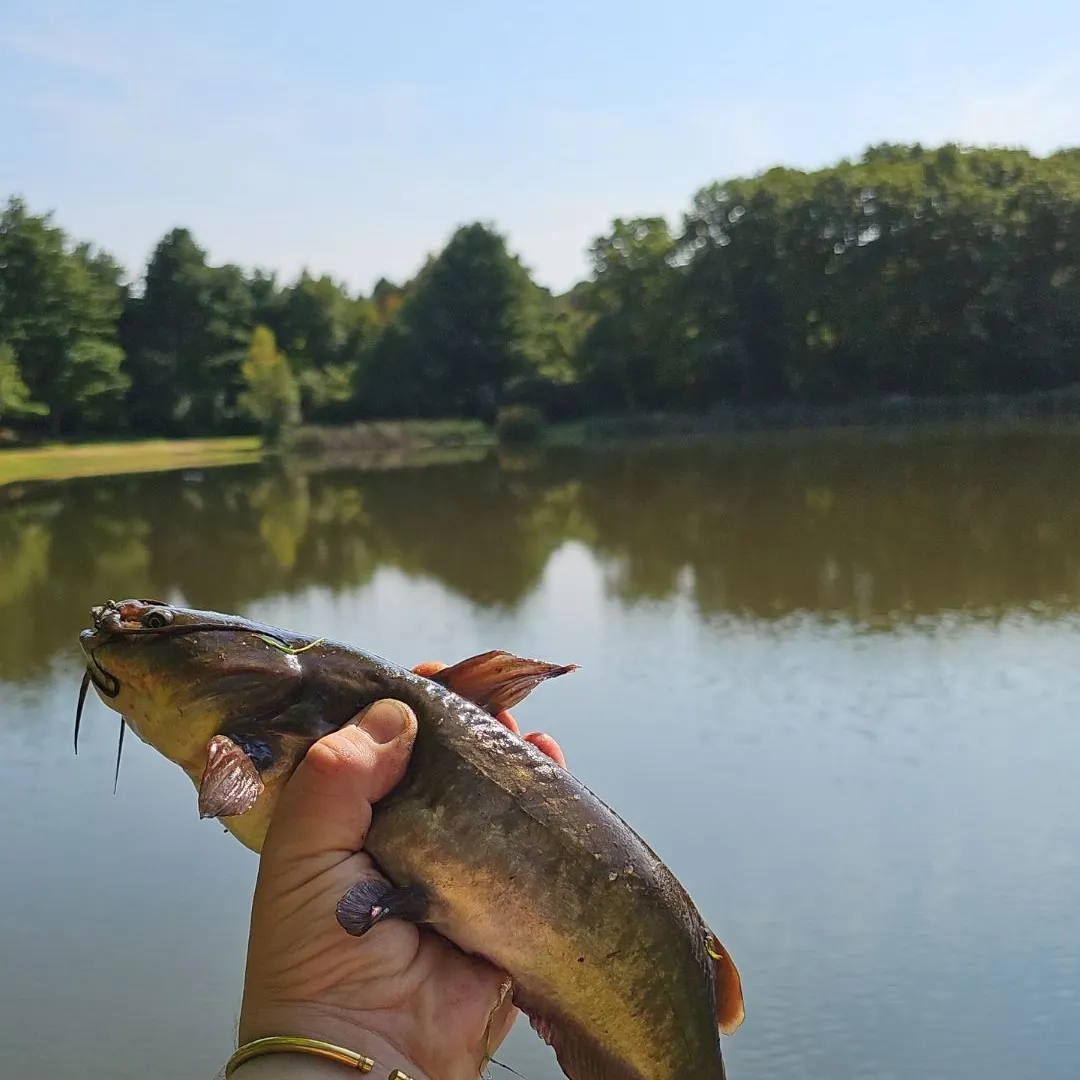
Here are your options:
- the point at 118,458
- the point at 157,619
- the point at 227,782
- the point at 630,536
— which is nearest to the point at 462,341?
the point at 118,458

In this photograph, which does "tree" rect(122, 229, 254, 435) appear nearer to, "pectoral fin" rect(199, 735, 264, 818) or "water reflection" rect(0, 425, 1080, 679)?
"water reflection" rect(0, 425, 1080, 679)

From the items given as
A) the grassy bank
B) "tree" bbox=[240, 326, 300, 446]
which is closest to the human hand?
the grassy bank

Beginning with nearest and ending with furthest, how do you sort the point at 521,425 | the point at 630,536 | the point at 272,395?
the point at 630,536 < the point at 521,425 < the point at 272,395

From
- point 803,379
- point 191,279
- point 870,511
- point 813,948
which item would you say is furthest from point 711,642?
point 191,279

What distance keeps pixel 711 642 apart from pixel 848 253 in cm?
5148

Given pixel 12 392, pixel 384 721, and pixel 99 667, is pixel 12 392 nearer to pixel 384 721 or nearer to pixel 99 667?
pixel 99 667

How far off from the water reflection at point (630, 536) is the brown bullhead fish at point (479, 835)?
1472 centimetres

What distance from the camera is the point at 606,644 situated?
53.4 ft

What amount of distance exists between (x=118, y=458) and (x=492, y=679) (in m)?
66.6

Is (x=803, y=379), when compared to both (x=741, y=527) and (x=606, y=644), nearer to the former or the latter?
(x=741, y=527)

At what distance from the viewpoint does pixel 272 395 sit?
231 ft

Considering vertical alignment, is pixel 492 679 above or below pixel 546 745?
above

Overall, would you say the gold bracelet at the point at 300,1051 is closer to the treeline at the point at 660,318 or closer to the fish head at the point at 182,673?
the fish head at the point at 182,673

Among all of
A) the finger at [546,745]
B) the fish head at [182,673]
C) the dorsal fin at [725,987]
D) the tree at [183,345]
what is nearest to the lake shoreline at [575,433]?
the tree at [183,345]
